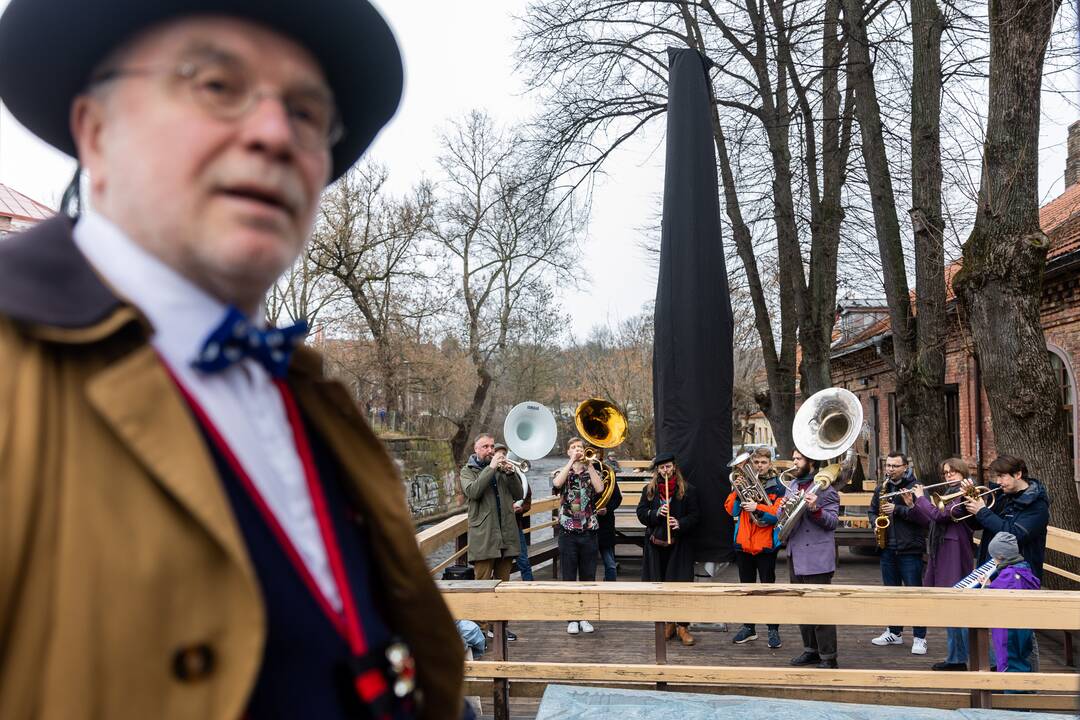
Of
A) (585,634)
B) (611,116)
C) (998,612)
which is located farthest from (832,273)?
(998,612)

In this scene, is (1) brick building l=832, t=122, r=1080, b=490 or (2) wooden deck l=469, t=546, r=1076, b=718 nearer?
(2) wooden deck l=469, t=546, r=1076, b=718

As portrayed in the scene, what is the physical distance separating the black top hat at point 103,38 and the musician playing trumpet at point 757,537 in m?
6.25

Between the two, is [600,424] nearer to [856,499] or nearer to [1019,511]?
[856,499]

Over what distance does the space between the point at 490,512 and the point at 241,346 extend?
21.3ft

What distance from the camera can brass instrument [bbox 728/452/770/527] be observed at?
7008mm

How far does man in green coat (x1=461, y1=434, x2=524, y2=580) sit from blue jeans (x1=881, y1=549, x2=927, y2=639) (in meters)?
3.39

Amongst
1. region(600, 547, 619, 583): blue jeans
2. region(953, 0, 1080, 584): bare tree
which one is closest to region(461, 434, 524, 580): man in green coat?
region(600, 547, 619, 583): blue jeans

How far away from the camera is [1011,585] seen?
18.0ft

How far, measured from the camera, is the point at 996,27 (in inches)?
267

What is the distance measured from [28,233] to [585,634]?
6.66m

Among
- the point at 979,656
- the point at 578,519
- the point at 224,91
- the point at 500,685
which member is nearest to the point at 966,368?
the point at 578,519

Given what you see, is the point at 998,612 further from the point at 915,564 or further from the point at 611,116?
the point at 611,116

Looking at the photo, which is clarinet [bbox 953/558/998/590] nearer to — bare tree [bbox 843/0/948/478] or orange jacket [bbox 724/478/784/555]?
orange jacket [bbox 724/478/784/555]

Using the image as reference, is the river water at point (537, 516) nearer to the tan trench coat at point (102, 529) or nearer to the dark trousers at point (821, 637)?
the tan trench coat at point (102, 529)
